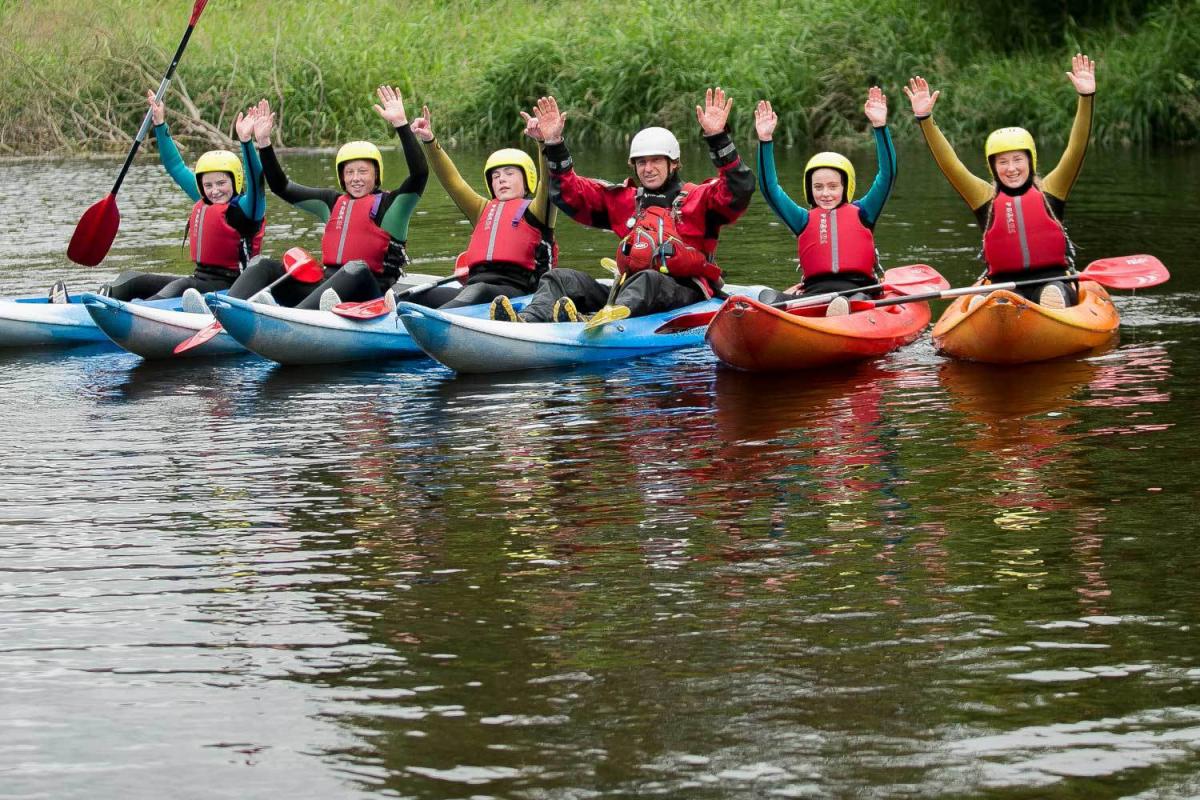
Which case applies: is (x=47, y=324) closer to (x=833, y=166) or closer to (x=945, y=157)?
(x=833, y=166)

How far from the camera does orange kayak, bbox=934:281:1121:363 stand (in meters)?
8.59

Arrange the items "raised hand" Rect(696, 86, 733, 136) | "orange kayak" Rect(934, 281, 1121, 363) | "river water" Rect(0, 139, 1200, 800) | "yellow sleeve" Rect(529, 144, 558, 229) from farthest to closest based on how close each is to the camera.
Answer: "yellow sleeve" Rect(529, 144, 558, 229) → "raised hand" Rect(696, 86, 733, 136) → "orange kayak" Rect(934, 281, 1121, 363) → "river water" Rect(0, 139, 1200, 800)

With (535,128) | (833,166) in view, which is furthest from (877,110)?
(535,128)

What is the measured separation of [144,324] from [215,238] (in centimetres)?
103

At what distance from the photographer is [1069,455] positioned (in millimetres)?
6777

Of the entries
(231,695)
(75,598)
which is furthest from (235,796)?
(75,598)

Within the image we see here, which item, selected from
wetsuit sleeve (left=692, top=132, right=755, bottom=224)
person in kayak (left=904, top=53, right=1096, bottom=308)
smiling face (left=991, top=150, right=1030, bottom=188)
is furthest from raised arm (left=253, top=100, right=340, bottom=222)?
smiling face (left=991, top=150, right=1030, bottom=188)

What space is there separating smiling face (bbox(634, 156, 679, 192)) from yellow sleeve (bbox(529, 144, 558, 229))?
523mm

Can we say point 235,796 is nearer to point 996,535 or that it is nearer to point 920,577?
point 920,577

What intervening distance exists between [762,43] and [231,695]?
19.4 metres

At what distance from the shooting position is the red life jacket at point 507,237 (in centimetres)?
990

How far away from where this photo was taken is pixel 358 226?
10.2 meters

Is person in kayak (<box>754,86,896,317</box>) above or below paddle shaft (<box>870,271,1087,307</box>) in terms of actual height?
above

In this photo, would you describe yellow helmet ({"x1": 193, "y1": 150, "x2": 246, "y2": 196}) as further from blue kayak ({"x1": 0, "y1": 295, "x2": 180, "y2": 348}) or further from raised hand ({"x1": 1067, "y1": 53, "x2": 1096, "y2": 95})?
raised hand ({"x1": 1067, "y1": 53, "x2": 1096, "y2": 95})
